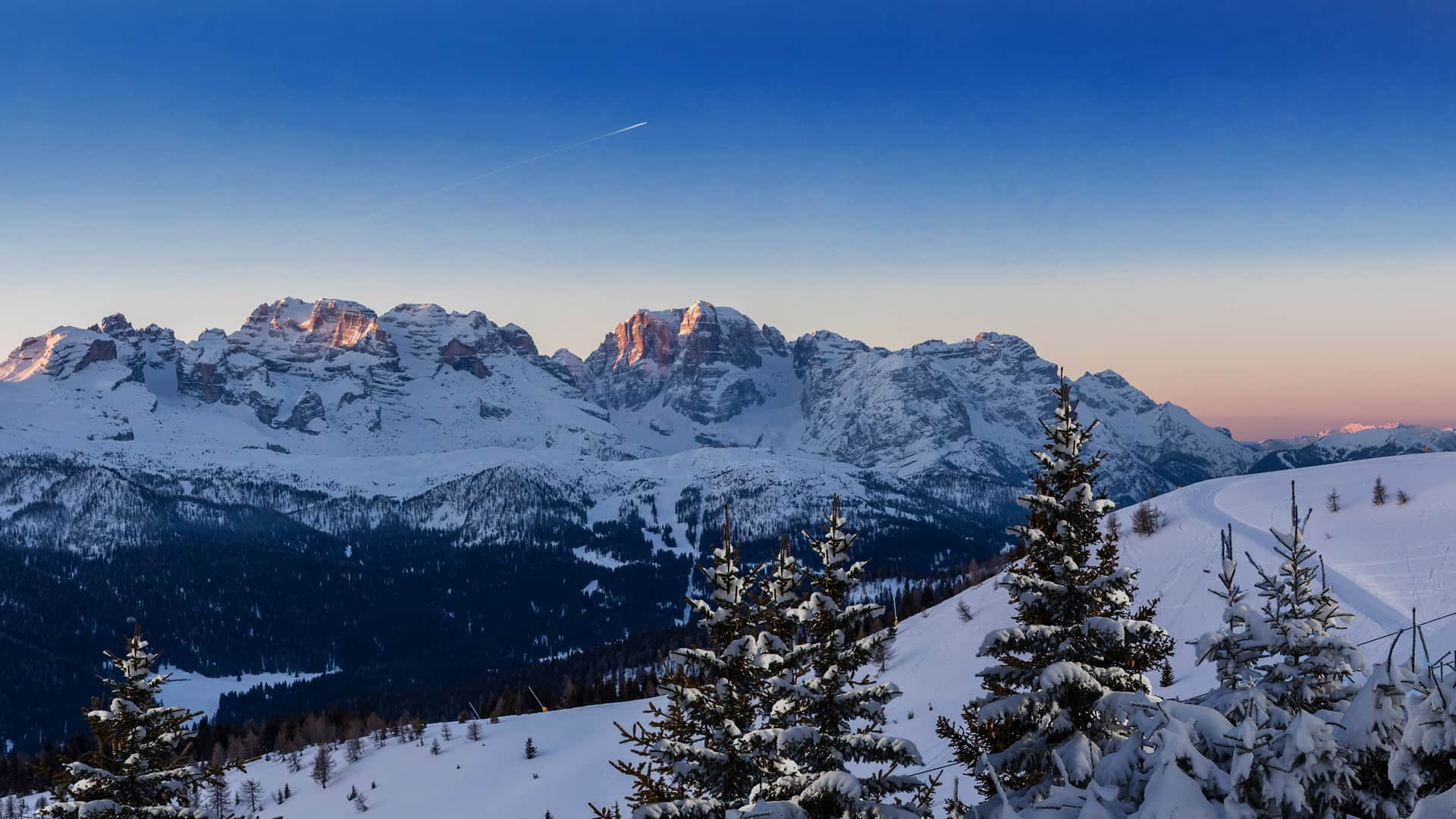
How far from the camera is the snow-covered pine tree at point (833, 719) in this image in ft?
46.5

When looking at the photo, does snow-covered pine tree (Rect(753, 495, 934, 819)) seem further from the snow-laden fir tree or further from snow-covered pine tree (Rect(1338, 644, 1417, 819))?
snow-covered pine tree (Rect(1338, 644, 1417, 819))

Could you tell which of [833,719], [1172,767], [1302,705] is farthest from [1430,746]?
[833,719]

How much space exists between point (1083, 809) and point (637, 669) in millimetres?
187866

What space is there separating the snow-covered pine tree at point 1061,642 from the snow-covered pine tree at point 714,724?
353 centimetres

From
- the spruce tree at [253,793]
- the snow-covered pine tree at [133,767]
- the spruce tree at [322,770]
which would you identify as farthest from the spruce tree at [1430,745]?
the spruce tree at [322,770]

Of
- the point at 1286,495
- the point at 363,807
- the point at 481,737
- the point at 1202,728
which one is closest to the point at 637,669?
the point at 481,737

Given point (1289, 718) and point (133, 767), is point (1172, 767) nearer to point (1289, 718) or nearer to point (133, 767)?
point (1289, 718)

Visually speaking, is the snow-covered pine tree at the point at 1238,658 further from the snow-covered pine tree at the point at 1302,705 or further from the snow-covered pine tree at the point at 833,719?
the snow-covered pine tree at the point at 833,719

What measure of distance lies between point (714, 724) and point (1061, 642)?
606 cm

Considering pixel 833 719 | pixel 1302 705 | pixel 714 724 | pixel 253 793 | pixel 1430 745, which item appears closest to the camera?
pixel 1430 745

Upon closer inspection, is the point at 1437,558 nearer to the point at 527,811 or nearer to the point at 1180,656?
the point at 1180,656

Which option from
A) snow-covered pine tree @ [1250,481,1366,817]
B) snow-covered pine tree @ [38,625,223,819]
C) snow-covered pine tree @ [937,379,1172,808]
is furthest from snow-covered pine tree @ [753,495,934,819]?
snow-covered pine tree @ [38,625,223,819]

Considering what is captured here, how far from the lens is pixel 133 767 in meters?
18.9

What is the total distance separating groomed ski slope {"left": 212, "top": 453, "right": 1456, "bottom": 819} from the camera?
54406 millimetres
